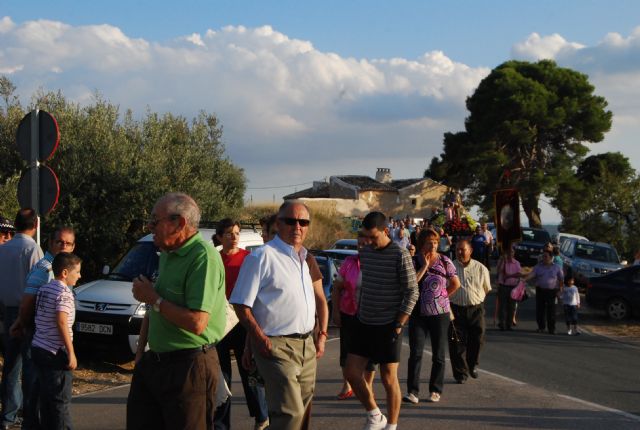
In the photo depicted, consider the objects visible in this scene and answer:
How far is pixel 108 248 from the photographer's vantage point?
17156 millimetres

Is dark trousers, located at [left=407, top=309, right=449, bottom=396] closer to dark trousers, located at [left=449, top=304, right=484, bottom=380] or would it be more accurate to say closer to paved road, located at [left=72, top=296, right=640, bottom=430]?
paved road, located at [left=72, top=296, right=640, bottom=430]

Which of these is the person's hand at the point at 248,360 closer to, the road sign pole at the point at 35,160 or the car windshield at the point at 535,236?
the road sign pole at the point at 35,160

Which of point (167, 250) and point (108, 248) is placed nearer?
point (167, 250)

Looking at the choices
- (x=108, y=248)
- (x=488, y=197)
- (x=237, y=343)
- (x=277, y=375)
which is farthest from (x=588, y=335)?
(x=488, y=197)

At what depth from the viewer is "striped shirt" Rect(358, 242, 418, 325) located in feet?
23.1

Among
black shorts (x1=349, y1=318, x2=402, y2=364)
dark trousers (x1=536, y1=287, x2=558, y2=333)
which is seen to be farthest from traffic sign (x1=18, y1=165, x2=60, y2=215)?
dark trousers (x1=536, y1=287, x2=558, y2=333)

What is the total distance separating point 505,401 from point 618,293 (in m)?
13.0

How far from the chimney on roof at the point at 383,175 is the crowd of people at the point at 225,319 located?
67.7m

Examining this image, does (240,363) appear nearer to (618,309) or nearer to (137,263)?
(137,263)

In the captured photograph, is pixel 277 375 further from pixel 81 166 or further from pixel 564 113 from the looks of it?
pixel 564 113

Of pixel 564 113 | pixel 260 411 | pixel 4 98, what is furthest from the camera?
pixel 564 113

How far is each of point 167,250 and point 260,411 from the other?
302 cm

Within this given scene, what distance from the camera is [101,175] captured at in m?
16.9

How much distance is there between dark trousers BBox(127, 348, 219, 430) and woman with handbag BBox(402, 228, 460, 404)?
4.46 metres
